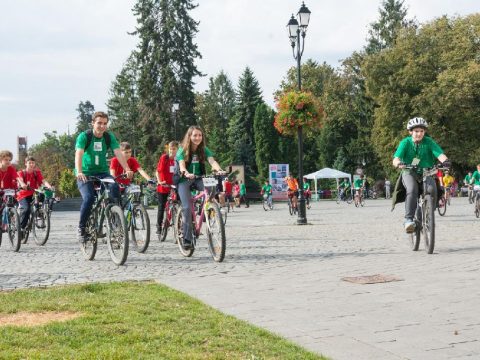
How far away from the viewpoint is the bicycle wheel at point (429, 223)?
9.82 meters

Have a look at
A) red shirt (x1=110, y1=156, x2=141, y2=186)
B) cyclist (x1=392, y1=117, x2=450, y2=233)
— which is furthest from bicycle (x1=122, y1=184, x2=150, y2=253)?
cyclist (x1=392, y1=117, x2=450, y2=233)

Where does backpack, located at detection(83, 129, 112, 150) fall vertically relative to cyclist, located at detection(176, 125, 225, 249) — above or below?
above

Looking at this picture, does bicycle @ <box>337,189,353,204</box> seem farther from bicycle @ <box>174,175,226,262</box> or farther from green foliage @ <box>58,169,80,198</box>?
bicycle @ <box>174,175,226,262</box>

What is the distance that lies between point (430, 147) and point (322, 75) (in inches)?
2753

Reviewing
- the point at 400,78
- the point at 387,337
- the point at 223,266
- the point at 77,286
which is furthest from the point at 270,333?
the point at 400,78

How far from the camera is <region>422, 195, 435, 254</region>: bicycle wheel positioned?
32.2 ft

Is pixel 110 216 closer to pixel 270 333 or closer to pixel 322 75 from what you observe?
pixel 270 333

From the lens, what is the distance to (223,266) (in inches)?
358

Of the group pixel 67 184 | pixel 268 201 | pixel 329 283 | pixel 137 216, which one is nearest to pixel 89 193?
pixel 137 216

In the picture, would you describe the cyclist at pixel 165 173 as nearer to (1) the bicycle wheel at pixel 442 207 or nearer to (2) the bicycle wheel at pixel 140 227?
(2) the bicycle wheel at pixel 140 227

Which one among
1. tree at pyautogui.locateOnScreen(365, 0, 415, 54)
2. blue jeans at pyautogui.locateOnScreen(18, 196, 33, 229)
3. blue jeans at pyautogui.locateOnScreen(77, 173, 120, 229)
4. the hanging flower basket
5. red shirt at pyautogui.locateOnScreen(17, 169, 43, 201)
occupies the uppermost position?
tree at pyautogui.locateOnScreen(365, 0, 415, 54)

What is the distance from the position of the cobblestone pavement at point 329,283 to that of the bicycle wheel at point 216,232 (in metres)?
0.21

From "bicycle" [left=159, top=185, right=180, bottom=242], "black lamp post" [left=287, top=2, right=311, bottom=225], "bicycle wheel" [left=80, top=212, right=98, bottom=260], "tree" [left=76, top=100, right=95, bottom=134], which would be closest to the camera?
"bicycle wheel" [left=80, top=212, right=98, bottom=260]

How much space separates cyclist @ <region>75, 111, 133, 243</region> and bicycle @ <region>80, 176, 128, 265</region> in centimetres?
10
